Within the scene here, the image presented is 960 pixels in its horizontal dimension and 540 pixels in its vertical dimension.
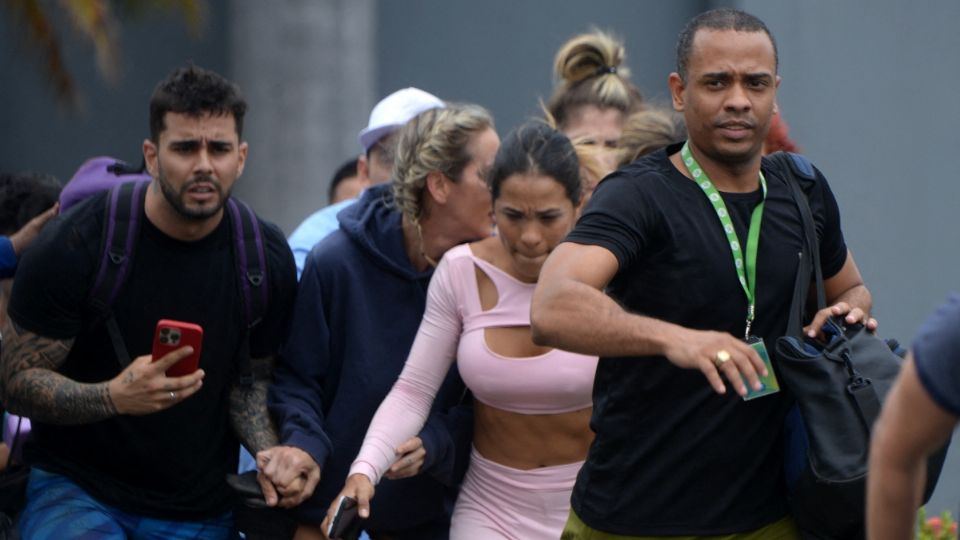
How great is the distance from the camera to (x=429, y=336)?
16.0ft

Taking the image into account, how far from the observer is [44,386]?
15.5 ft

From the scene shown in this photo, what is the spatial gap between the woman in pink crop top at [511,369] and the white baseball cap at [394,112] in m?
1.68

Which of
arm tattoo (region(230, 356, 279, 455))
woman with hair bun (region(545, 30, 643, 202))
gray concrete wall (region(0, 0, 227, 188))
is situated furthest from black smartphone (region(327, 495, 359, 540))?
gray concrete wall (region(0, 0, 227, 188))

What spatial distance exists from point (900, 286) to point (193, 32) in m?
4.14

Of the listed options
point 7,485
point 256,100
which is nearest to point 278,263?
point 7,485

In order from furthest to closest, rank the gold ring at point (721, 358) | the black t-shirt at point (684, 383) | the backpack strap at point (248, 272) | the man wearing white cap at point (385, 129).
→ the man wearing white cap at point (385, 129) < the backpack strap at point (248, 272) < the black t-shirt at point (684, 383) < the gold ring at point (721, 358)

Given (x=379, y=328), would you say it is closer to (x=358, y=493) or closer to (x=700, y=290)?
(x=358, y=493)

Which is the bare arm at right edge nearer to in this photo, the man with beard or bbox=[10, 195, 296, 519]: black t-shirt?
the man with beard

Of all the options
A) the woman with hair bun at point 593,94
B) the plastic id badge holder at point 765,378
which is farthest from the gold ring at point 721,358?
the woman with hair bun at point 593,94

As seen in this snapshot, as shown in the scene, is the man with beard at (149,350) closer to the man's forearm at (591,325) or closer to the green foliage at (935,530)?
the man's forearm at (591,325)

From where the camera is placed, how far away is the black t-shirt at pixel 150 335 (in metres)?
4.77

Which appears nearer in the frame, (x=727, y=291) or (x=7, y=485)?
(x=727, y=291)

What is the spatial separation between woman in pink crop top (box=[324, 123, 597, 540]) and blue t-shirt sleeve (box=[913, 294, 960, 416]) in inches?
88.2

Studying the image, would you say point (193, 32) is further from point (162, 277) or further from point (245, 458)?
point (162, 277)
